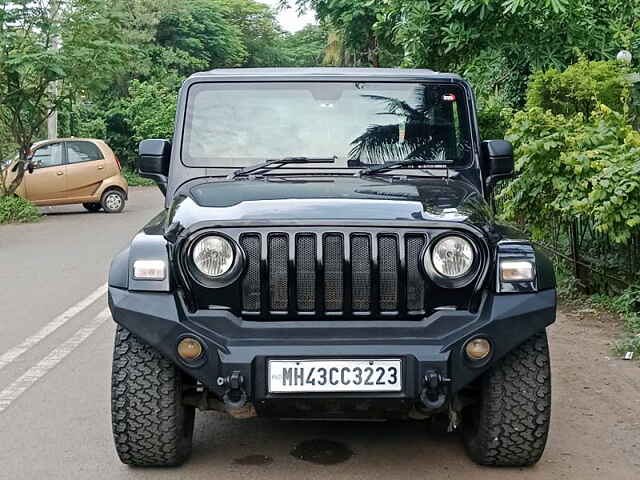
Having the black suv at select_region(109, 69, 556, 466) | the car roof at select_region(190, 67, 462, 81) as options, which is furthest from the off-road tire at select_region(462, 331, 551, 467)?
the car roof at select_region(190, 67, 462, 81)

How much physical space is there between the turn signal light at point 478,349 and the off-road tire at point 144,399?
1297mm

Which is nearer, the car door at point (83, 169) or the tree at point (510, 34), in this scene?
the tree at point (510, 34)

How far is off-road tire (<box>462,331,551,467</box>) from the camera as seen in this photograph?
439 centimetres

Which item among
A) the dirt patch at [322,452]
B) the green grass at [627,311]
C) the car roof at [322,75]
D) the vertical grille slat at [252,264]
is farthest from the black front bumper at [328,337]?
the green grass at [627,311]

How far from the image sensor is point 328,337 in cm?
418

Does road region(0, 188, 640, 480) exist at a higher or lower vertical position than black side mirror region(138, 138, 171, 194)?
lower

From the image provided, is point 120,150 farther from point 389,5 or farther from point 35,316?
point 35,316

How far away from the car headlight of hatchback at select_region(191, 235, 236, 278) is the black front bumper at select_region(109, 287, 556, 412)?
0.56 feet

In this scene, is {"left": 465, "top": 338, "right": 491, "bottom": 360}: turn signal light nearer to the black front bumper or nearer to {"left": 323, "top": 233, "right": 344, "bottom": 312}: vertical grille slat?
the black front bumper

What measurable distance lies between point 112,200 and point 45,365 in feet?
48.7

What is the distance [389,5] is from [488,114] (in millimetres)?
1894

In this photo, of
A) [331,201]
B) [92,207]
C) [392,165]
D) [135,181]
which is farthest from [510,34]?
[135,181]

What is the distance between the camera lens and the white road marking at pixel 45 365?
6004mm

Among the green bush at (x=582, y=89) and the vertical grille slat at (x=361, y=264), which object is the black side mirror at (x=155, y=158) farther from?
the green bush at (x=582, y=89)
